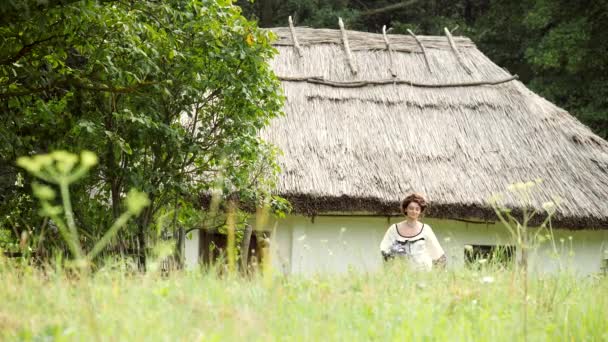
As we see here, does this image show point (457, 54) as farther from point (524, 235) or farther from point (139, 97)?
point (524, 235)

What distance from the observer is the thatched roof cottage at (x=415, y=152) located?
31.7 feet

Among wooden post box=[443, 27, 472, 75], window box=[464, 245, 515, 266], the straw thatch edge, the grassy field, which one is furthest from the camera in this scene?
wooden post box=[443, 27, 472, 75]

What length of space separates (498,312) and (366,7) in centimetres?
1656

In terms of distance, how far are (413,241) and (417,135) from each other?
531 cm

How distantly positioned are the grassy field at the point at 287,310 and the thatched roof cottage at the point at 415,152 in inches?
211

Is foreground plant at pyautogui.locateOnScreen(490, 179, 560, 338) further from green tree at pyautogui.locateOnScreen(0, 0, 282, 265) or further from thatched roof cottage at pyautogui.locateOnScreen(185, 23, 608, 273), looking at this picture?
thatched roof cottage at pyautogui.locateOnScreen(185, 23, 608, 273)

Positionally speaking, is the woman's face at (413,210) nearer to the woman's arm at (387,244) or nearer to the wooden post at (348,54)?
the woman's arm at (387,244)

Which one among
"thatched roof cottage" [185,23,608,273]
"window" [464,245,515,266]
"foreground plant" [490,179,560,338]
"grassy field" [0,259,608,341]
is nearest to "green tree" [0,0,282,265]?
"window" [464,245,515,266]

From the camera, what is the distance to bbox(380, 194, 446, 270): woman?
5.61 meters

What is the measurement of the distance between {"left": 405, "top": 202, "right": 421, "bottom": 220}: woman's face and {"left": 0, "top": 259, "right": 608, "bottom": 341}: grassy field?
77.0 inches

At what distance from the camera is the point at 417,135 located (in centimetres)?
1080

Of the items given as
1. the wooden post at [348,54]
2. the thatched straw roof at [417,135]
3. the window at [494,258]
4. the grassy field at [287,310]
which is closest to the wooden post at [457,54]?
the thatched straw roof at [417,135]

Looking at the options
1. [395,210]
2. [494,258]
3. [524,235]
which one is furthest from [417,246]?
[395,210]

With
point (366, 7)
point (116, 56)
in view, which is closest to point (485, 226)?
point (116, 56)
